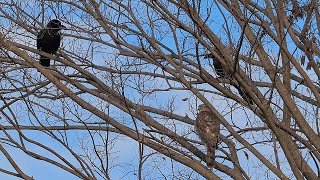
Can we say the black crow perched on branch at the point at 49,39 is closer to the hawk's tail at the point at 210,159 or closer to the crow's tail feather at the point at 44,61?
the crow's tail feather at the point at 44,61

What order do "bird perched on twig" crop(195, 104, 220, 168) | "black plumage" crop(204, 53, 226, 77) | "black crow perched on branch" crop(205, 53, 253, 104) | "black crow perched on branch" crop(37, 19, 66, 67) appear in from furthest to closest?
"black crow perched on branch" crop(37, 19, 66, 67)
"bird perched on twig" crop(195, 104, 220, 168)
"black plumage" crop(204, 53, 226, 77)
"black crow perched on branch" crop(205, 53, 253, 104)

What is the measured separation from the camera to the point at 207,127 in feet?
23.9

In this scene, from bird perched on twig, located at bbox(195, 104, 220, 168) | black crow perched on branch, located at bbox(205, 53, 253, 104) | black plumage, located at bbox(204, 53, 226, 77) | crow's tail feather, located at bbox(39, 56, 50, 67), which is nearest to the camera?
black crow perched on branch, located at bbox(205, 53, 253, 104)

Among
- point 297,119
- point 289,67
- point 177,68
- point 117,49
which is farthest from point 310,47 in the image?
point 117,49

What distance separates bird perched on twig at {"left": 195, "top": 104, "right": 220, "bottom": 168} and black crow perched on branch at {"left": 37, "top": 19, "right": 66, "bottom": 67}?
1.98 metres

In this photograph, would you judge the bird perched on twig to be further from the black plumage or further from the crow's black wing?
the crow's black wing

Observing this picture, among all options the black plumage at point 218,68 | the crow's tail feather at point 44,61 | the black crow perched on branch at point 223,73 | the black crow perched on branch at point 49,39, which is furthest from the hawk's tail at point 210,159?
the crow's tail feather at point 44,61

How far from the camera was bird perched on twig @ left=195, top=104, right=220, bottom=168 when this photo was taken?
23.3ft

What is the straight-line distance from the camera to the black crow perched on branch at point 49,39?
7.89 metres

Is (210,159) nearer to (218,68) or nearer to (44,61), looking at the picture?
(218,68)

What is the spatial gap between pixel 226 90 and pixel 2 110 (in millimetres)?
2245

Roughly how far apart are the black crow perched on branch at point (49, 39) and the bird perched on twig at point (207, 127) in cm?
198

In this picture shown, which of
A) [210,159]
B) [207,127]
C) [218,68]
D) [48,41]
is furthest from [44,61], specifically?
[210,159]

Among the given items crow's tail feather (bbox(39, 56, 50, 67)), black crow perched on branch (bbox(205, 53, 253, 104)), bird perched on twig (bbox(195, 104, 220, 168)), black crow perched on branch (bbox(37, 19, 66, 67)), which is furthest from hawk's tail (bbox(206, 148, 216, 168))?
crow's tail feather (bbox(39, 56, 50, 67))
